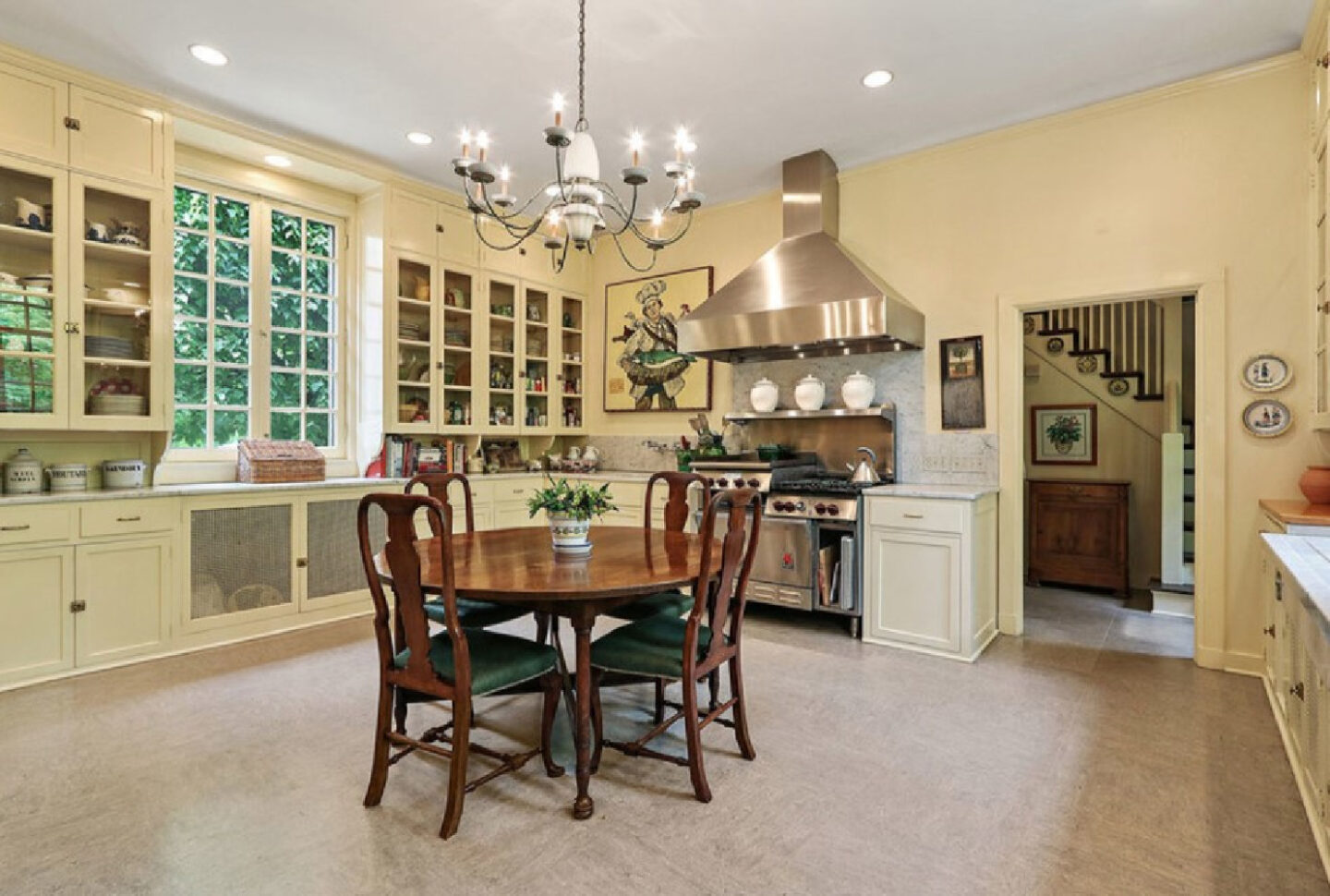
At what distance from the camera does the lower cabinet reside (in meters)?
3.03

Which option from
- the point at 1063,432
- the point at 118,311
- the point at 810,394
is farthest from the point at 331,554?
the point at 1063,432

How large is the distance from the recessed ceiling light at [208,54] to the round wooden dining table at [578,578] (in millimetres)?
2594

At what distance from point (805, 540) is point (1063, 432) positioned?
3.02m

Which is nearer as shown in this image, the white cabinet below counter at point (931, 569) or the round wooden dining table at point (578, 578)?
the round wooden dining table at point (578, 578)

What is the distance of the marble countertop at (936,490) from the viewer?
3523mm

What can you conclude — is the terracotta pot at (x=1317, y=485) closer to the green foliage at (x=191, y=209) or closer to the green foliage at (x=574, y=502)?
the green foliage at (x=574, y=502)

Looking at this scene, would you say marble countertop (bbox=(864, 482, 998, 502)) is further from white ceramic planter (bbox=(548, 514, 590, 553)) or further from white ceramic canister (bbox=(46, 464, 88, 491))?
white ceramic canister (bbox=(46, 464, 88, 491))

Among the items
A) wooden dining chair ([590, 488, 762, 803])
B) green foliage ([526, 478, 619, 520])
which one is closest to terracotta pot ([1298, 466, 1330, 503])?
wooden dining chair ([590, 488, 762, 803])

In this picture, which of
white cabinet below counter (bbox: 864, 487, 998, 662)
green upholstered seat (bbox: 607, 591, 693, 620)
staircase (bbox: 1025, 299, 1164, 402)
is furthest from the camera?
staircase (bbox: 1025, 299, 1164, 402)

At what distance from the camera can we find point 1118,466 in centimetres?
538

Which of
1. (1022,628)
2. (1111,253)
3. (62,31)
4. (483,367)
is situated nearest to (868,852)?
(1022,628)

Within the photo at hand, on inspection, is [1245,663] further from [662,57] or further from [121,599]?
[121,599]

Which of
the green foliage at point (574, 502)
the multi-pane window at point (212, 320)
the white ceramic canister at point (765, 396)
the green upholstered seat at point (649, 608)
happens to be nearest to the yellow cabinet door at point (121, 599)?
the multi-pane window at point (212, 320)

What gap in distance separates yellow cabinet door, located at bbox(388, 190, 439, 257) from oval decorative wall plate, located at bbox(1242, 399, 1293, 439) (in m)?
4.97
